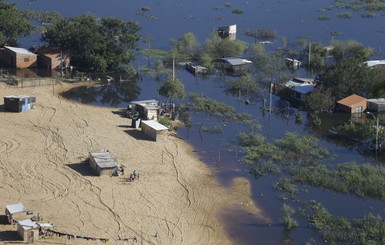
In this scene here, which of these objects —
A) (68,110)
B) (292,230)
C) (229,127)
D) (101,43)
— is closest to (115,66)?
(101,43)

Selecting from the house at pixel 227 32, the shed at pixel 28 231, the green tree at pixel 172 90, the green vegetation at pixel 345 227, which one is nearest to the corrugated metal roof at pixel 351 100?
the green tree at pixel 172 90

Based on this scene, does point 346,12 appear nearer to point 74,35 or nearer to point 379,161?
point 74,35

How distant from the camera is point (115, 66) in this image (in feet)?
144

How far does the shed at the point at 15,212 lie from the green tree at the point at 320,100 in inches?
740

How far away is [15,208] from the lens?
21.8 metres

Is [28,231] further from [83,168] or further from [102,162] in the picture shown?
[83,168]

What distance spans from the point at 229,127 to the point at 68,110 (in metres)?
8.64

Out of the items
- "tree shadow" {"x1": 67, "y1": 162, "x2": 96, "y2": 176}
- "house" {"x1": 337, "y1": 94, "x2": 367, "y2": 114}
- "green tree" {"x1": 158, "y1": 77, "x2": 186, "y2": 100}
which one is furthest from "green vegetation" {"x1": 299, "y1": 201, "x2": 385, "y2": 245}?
"green tree" {"x1": 158, "y1": 77, "x2": 186, "y2": 100}

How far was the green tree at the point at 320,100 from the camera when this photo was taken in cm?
3562

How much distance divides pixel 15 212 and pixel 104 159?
5.66 meters

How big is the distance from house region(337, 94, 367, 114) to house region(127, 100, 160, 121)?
10.4m

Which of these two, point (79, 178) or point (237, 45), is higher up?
point (237, 45)

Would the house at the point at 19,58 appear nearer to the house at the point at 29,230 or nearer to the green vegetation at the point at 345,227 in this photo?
the house at the point at 29,230

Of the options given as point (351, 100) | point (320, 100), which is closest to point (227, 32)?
point (351, 100)
